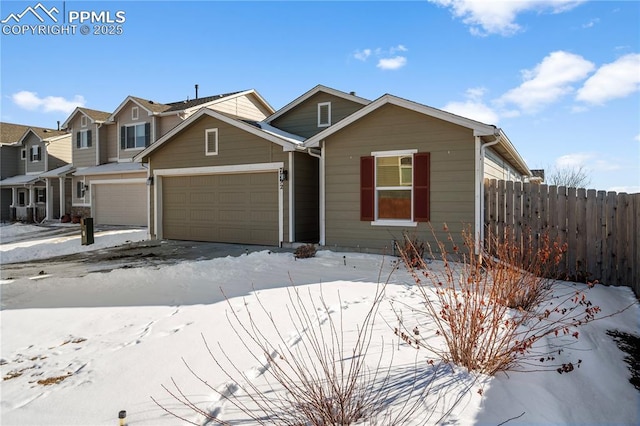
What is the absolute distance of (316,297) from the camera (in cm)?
560

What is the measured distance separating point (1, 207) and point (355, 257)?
102 feet

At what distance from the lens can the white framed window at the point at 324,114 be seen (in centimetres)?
1438

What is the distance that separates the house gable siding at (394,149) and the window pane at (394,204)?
0.33 meters

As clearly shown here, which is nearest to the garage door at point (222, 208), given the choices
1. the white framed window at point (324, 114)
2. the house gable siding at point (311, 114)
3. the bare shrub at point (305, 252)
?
the bare shrub at point (305, 252)

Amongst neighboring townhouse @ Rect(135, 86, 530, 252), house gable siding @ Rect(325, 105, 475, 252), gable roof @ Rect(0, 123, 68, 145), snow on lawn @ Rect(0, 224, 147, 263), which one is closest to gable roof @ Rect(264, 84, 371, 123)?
neighboring townhouse @ Rect(135, 86, 530, 252)

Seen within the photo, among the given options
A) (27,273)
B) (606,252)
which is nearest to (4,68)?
(27,273)

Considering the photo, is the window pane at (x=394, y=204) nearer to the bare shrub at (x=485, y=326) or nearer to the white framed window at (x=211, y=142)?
the bare shrub at (x=485, y=326)

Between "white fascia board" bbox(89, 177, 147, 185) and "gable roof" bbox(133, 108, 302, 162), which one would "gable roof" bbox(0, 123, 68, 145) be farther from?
"gable roof" bbox(133, 108, 302, 162)

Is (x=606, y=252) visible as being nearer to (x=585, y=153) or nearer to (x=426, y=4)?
(x=426, y=4)

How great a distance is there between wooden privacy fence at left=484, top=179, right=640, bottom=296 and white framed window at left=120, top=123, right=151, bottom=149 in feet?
63.7

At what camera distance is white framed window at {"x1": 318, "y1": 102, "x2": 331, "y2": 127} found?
1438 centimetres

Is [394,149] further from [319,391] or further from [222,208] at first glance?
[319,391]

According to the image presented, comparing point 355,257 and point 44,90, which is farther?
point 44,90

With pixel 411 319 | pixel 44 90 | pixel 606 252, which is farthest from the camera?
pixel 44 90
